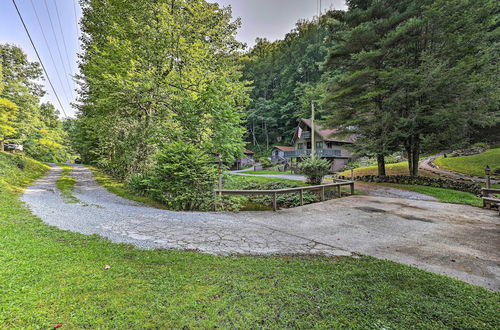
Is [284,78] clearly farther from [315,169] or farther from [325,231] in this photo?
[325,231]

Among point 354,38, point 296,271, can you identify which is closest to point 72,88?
point 354,38

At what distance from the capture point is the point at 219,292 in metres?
2.15

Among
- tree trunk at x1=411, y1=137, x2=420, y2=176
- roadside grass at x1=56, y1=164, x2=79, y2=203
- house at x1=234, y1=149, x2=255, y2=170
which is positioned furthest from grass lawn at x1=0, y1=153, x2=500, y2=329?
house at x1=234, y1=149, x2=255, y2=170

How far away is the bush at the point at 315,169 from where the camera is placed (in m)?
10.8

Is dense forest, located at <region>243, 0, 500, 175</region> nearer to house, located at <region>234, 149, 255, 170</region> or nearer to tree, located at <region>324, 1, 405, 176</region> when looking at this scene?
tree, located at <region>324, 1, 405, 176</region>

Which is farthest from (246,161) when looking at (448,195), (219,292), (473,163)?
(219,292)

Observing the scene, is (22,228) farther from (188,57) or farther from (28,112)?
(28,112)

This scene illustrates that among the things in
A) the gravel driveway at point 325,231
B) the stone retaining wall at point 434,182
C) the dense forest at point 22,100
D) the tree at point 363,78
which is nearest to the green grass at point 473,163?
the stone retaining wall at point 434,182

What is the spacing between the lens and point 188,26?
362 inches

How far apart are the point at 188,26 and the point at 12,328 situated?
1052 centimetres

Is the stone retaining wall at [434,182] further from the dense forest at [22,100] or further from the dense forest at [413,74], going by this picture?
the dense forest at [22,100]

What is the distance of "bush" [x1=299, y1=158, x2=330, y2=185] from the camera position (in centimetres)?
1080

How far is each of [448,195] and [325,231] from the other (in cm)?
795

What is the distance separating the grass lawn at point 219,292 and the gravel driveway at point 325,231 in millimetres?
494
